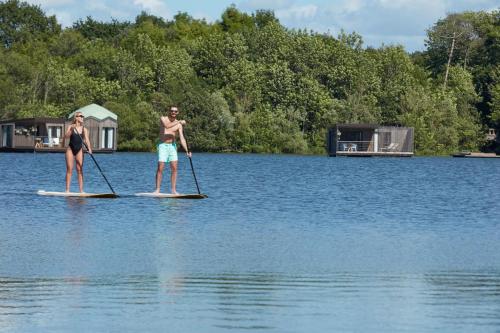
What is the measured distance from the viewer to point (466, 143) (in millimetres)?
119375

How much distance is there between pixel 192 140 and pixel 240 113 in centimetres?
516

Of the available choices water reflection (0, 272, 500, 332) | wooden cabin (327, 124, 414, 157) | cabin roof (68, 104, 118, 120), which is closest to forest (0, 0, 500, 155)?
wooden cabin (327, 124, 414, 157)

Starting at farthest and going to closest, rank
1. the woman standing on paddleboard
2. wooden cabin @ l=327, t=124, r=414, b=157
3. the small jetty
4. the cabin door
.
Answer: the small jetty < wooden cabin @ l=327, t=124, r=414, b=157 < the cabin door < the woman standing on paddleboard

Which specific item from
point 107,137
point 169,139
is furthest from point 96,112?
point 169,139

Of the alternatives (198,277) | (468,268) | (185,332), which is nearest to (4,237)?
(198,277)

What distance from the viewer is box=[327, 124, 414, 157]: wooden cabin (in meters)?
110

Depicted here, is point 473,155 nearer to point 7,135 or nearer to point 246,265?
point 7,135

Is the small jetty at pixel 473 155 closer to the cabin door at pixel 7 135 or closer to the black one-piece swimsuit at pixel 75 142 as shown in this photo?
the cabin door at pixel 7 135

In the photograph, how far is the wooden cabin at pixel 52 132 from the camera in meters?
102

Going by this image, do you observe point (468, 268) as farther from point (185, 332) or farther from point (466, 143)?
point (466, 143)

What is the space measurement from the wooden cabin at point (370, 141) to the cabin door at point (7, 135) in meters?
28.6

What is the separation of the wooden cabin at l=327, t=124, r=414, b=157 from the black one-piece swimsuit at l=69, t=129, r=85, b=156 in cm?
7643

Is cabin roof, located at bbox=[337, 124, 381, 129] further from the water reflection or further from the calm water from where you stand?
the water reflection

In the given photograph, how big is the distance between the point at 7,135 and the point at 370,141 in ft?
108
